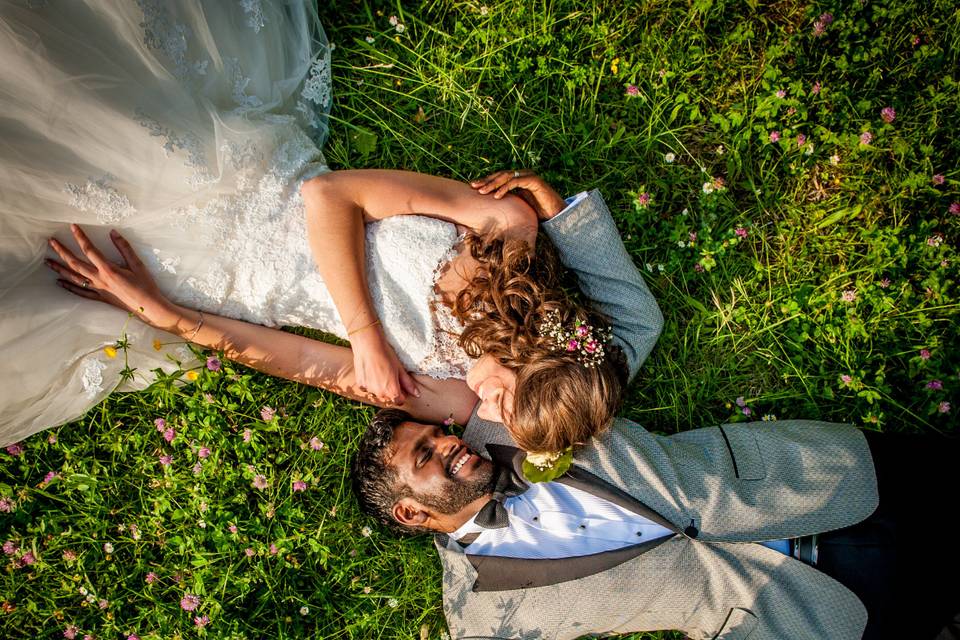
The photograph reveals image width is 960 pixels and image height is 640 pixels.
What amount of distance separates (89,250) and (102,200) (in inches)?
11.3

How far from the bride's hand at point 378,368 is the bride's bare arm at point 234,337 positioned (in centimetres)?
13

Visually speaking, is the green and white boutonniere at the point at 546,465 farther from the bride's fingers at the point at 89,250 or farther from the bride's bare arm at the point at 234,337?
the bride's fingers at the point at 89,250

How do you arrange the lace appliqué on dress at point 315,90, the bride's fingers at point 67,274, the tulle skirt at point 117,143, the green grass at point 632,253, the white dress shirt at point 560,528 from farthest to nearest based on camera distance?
the green grass at point 632,253 < the lace appliqué on dress at point 315,90 < the white dress shirt at point 560,528 < the bride's fingers at point 67,274 < the tulle skirt at point 117,143

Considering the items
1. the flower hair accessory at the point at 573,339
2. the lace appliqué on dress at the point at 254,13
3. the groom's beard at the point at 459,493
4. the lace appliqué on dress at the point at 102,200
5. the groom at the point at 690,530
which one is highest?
the lace appliqué on dress at the point at 254,13

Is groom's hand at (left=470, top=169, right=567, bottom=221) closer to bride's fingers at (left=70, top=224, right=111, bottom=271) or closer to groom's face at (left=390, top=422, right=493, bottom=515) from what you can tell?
groom's face at (left=390, top=422, right=493, bottom=515)

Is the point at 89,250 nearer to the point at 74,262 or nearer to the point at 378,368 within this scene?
the point at 74,262

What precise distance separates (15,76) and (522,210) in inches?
84.9

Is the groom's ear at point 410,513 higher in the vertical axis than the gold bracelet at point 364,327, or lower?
lower

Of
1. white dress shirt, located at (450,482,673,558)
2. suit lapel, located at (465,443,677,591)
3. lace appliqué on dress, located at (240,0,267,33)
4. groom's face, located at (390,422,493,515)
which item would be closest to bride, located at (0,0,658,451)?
lace appliqué on dress, located at (240,0,267,33)

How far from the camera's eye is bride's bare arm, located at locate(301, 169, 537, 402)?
9.21 ft

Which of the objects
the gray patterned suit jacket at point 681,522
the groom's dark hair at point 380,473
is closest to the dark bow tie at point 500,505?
the gray patterned suit jacket at point 681,522

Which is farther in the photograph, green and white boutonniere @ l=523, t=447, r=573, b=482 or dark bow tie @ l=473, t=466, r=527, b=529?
dark bow tie @ l=473, t=466, r=527, b=529

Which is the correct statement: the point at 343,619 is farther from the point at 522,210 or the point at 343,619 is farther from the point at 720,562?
the point at 522,210

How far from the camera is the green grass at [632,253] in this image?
11.3 feet
